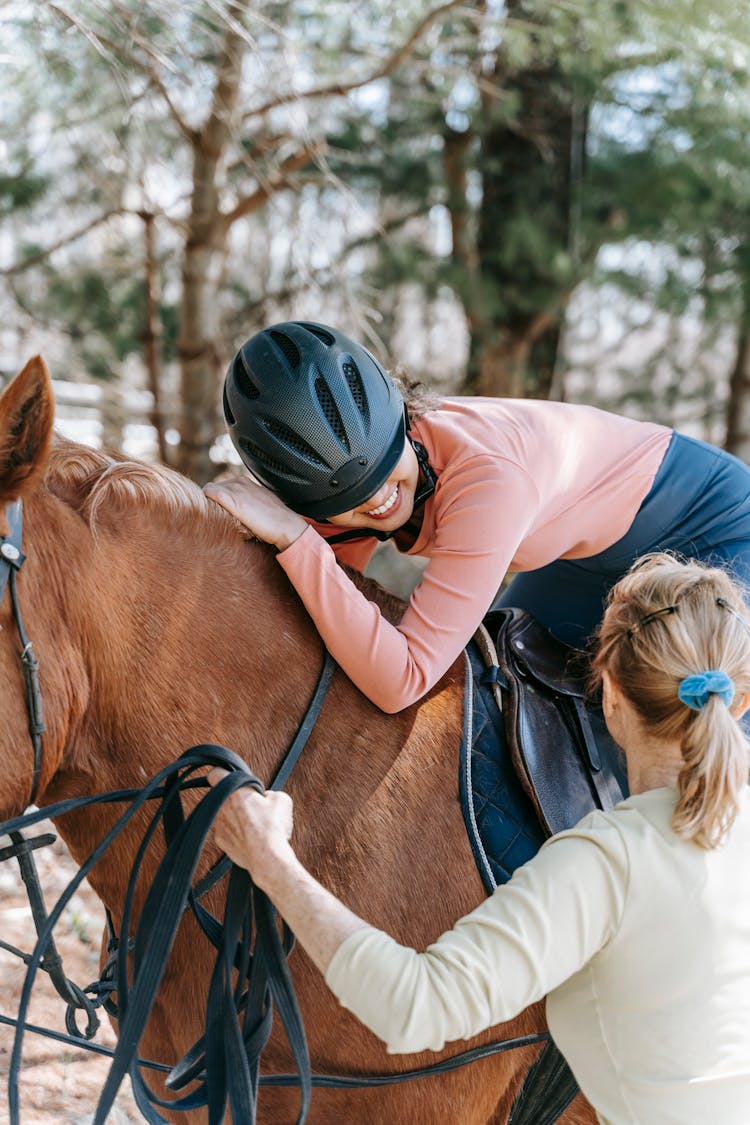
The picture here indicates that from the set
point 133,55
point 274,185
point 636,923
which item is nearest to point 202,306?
point 274,185

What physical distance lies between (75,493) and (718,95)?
5.48 metres

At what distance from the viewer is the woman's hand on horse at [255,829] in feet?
4.77

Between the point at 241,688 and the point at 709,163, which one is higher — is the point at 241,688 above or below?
below

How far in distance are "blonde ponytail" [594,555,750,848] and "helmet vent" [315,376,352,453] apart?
0.62 m

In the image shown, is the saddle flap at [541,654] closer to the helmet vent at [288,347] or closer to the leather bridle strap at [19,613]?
the helmet vent at [288,347]

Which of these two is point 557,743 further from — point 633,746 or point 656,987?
point 656,987

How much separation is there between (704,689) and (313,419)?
0.89 m

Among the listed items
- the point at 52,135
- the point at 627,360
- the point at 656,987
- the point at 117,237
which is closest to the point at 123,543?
the point at 656,987

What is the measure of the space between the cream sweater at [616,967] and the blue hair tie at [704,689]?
0.17 meters

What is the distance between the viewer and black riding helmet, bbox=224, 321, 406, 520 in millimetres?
1920

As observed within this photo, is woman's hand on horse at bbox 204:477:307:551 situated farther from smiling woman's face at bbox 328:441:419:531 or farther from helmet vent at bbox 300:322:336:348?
helmet vent at bbox 300:322:336:348

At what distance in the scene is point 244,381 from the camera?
2014 millimetres

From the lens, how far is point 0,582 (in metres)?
1.51

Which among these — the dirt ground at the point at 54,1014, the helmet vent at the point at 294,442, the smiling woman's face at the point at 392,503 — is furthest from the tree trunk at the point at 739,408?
the helmet vent at the point at 294,442
